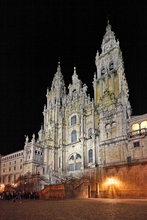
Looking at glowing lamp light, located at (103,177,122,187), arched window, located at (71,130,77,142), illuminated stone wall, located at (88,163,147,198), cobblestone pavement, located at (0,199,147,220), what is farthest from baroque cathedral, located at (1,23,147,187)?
cobblestone pavement, located at (0,199,147,220)

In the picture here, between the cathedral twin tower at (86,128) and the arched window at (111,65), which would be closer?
the cathedral twin tower at (86,128)

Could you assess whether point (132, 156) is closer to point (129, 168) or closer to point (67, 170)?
point (129, 168)

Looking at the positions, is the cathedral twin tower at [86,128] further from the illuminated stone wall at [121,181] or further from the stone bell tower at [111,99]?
the illuminated stone wall at [121,181]

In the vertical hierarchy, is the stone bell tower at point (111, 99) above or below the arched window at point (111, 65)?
below

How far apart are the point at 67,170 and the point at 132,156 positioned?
20353mm

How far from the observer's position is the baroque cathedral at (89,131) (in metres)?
37.6

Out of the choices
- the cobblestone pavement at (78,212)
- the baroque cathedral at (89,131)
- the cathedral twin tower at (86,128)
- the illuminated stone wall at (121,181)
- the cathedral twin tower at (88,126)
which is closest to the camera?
the cobblestone pavement at (78,212)

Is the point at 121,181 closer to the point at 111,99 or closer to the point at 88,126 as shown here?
the point at 111,99

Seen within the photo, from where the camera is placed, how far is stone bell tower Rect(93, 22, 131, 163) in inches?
1518

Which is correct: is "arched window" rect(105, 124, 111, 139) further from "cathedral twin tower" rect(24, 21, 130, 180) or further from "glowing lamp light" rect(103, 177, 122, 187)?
"glowing lamp light" rect(103, 177, 122, 187)

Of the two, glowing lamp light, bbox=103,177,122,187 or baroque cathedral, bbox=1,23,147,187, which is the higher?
baroque cathedral, bbox=1,23,147,187

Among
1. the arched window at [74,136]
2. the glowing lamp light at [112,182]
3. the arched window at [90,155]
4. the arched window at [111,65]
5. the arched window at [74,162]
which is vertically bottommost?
the glowing lamp light at [112,182]

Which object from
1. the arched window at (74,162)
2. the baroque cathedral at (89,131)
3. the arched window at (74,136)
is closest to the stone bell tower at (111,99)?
the baroque cathedral at (89,131)

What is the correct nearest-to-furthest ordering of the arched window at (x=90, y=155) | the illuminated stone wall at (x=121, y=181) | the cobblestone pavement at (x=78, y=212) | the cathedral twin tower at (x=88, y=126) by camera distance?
the cobblestone pavement at (x=78, y=212)
the illuminated stone wall at (x=121, y=181)
the cathedral twin tower at (x=88, y=126)
the arched window at (x=90, y=155)
